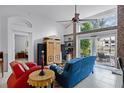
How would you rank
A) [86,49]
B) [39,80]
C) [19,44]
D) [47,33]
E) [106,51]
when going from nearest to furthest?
[39,80], [19,44], [106,51], [86,49], [47,33]

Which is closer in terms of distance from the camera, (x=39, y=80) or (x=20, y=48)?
(x=39, y=80)

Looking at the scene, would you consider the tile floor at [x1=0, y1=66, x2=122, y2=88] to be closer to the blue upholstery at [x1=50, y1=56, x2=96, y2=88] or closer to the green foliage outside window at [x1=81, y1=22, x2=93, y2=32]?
the blue upholstery at [x1=50, y1=56, x2=96, y2=88]

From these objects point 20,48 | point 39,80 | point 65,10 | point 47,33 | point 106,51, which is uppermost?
point 65,10

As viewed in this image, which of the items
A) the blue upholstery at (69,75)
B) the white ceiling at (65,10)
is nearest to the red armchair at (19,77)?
the blue upholstery at (69,75)

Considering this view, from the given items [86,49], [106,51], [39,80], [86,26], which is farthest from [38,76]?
[86,26]

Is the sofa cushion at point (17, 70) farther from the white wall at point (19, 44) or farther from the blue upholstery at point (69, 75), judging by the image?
the blue upholstery at point (69, 75)

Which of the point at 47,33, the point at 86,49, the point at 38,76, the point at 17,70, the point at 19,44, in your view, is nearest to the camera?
the point at 38,76

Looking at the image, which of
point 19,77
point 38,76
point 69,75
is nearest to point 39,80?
point 38,76

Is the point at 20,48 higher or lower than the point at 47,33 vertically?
lower

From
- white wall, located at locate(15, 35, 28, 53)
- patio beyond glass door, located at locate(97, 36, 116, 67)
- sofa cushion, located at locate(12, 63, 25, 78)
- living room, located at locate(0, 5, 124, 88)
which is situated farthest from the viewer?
patio beyond glass door, located at locate(97, 36, 116, 67)

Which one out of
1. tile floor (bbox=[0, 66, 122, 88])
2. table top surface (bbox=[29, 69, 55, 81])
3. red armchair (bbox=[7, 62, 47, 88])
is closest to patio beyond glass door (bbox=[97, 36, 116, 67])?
tile floor (bbox=[0, 66, 122, 88])

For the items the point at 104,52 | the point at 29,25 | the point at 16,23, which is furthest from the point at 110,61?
the point at 16,23

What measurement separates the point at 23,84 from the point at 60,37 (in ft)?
9.61

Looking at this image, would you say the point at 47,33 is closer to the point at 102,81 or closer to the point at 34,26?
the point at 34,26
